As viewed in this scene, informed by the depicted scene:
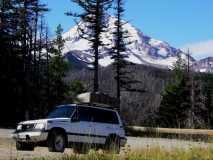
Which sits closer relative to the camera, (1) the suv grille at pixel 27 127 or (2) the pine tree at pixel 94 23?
(1) the suv grille at pixel 27 127

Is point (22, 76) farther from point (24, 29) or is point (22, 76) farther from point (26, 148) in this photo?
Answer: point (26, 148)

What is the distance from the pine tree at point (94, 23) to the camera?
61.5 m

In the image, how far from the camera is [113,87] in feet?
465

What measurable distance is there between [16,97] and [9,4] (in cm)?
1231

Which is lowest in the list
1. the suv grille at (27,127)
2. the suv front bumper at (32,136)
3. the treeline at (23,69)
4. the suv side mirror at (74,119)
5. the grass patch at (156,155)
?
the grass patch at (156,155)

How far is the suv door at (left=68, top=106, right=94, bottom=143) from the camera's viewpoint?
2233cm

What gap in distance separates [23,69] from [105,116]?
1584 inches

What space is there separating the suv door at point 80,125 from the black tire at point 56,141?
395mm

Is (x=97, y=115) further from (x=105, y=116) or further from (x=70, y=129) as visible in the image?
(x=70, y=129)

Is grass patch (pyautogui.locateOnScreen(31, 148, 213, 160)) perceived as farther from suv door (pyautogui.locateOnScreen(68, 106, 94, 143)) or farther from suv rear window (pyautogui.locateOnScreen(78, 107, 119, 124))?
suv rear window (pyautogui.locateOnScreen(78, 107, 119, 124))

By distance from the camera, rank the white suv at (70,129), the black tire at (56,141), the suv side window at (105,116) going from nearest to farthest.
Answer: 1. the black tire at (56,141)
2. the white suv at (70,129)
3. the suv side window at (105,116)

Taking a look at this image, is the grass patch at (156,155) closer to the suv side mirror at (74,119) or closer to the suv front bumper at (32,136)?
the suv front bumper at (32,136)

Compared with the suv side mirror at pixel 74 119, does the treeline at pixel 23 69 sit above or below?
above

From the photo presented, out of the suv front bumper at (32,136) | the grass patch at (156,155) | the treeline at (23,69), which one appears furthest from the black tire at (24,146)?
the treeline at (23,69)
